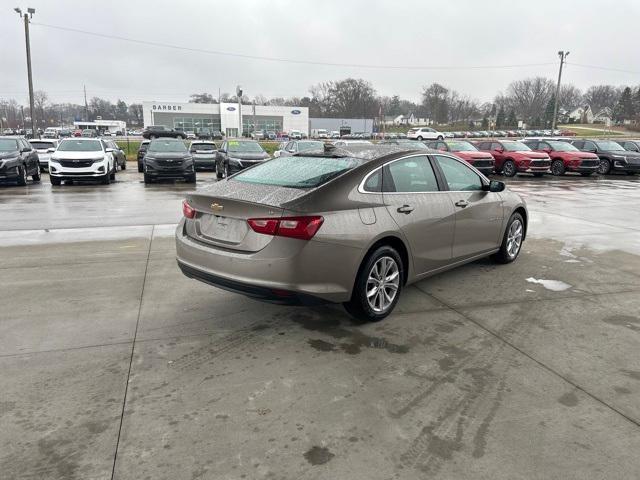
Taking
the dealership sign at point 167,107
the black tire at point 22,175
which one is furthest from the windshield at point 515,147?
the dealership sign at point 167,107

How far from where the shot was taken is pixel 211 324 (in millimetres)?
4539

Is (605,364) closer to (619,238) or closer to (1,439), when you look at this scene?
(1,439)

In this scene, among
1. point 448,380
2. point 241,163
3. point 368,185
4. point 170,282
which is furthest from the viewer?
point 241,163

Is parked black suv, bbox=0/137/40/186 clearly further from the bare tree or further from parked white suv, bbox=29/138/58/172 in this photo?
the bare tree

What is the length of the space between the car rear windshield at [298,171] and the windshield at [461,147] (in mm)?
18695

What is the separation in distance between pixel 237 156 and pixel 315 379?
16296 millimetres

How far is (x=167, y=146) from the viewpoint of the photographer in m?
18.3

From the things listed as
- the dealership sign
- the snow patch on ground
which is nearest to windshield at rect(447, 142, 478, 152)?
the snow patch on ground

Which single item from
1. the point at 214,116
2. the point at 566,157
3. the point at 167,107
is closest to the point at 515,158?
the point at 566,157

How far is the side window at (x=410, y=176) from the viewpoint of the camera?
473 centimetres

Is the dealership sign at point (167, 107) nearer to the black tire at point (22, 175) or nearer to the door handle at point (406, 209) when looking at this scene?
the black tire at point (22, 175)

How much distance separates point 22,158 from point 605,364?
1788 centimetres

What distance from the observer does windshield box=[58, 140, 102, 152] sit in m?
17.1

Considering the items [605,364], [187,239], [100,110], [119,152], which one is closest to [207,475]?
[187,239]
